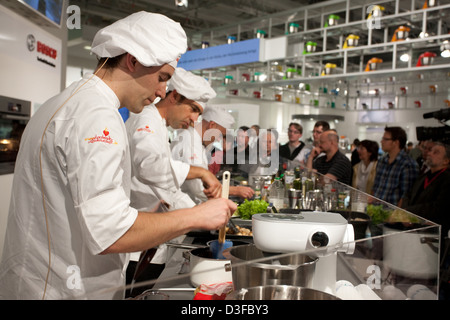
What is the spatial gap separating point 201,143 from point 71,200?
2.45m

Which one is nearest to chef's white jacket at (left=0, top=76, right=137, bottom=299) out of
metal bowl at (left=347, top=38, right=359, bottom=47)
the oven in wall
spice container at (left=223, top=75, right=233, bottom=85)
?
the oven in wall

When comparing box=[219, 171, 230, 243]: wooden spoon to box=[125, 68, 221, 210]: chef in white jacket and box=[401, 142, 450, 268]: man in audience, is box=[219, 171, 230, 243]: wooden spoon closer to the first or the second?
box=[125, 68, 221, 210]: chef in white jacket

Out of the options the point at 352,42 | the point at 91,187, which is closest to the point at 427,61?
the point at 352,42

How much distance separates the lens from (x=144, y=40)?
1248mm

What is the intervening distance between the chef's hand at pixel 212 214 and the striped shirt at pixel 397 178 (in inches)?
135

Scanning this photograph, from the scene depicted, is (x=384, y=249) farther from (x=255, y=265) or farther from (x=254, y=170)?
(x=254, y=170)

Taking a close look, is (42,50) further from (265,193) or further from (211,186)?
(211,186)

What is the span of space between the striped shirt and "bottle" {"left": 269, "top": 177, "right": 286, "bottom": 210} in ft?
5.14

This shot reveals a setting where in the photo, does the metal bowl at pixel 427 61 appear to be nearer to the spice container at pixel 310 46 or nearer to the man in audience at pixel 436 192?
the spice container at pixel 310 46

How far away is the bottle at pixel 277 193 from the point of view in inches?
118

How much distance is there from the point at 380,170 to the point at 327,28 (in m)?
3.76

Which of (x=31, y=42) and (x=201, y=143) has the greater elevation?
(x=31, y=42)

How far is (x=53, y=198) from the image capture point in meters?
1.19

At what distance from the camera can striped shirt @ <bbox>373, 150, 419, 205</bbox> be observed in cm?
419
